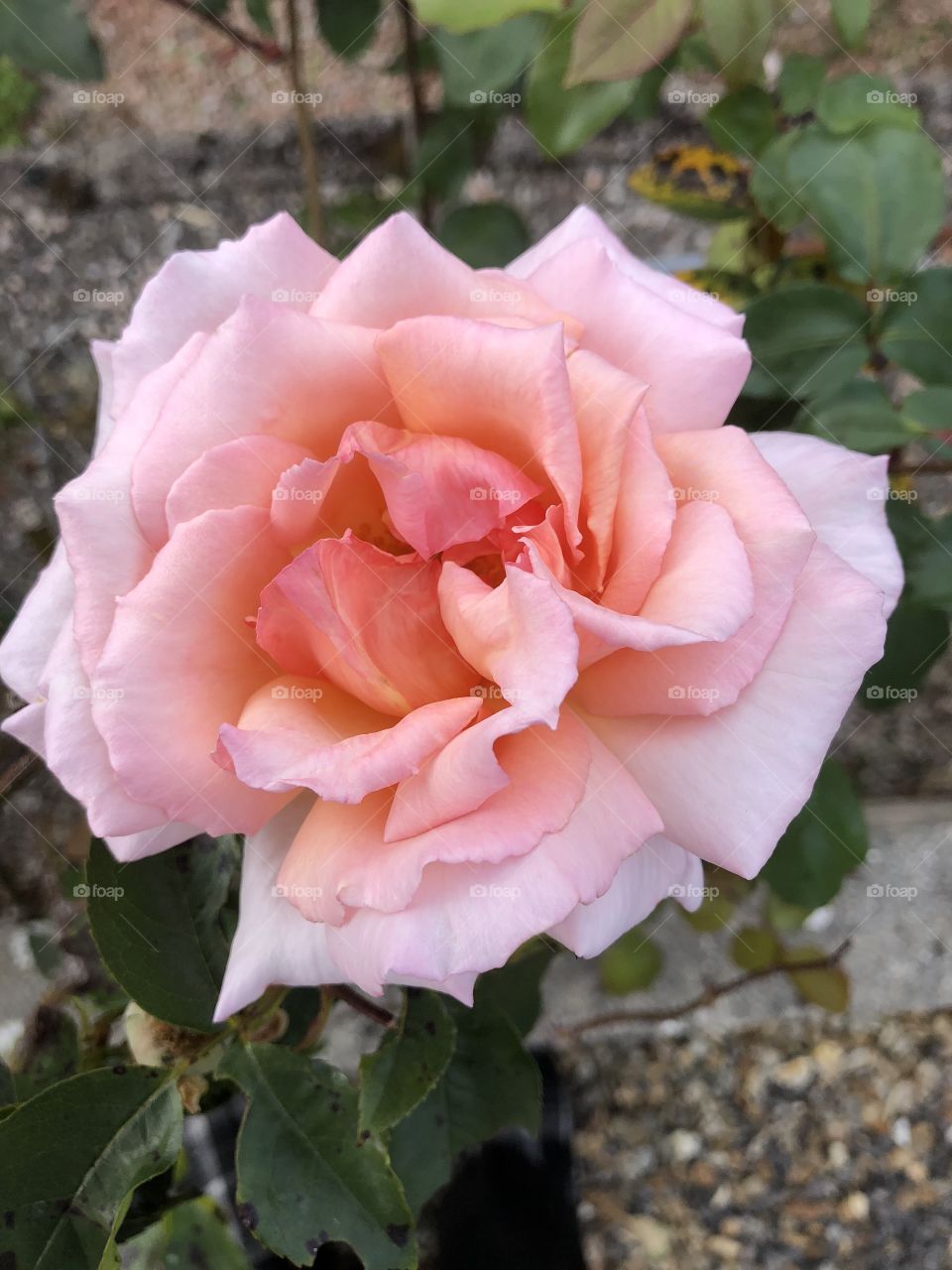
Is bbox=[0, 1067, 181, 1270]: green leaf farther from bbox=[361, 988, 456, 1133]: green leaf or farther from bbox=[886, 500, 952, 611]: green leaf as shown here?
bbox=[886, 500, 952, 611]: green leaf

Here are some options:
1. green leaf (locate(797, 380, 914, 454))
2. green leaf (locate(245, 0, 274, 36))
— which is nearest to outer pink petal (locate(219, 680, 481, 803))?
green leaf (locate(797, 380, 914, 454))

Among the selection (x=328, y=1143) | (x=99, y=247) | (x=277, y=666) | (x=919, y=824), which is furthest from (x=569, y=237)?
(x=919, y=824)

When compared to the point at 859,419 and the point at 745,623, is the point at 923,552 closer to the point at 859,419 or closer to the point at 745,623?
the point at 859,419

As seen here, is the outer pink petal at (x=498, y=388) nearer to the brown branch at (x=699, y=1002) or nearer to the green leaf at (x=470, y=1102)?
the green leaf at (x=470, y=1102)

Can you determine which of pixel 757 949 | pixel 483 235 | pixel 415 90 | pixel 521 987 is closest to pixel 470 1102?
pixel 521 987

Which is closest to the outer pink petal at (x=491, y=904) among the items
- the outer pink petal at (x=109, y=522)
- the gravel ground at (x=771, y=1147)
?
the outer pink petal at (x=109, y=522)

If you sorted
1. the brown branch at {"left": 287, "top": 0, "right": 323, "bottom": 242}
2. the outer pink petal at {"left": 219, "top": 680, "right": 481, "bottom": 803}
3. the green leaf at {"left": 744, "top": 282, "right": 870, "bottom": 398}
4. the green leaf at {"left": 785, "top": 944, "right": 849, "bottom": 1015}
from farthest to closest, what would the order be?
1. the green leaf at {"left": 785, "top": 944, "right": 849, "bottom": 1015}
2. the brown branch at {"left": 287, "top": 0, "right": 323, "bottom": 242}
3. the green leaf at {"left": 744, "top": 282, "right": 870, "bottom": 398}
4. the outer pink petal at {"left": 219, "top": 680, "right": 481, "bottom": 803}
